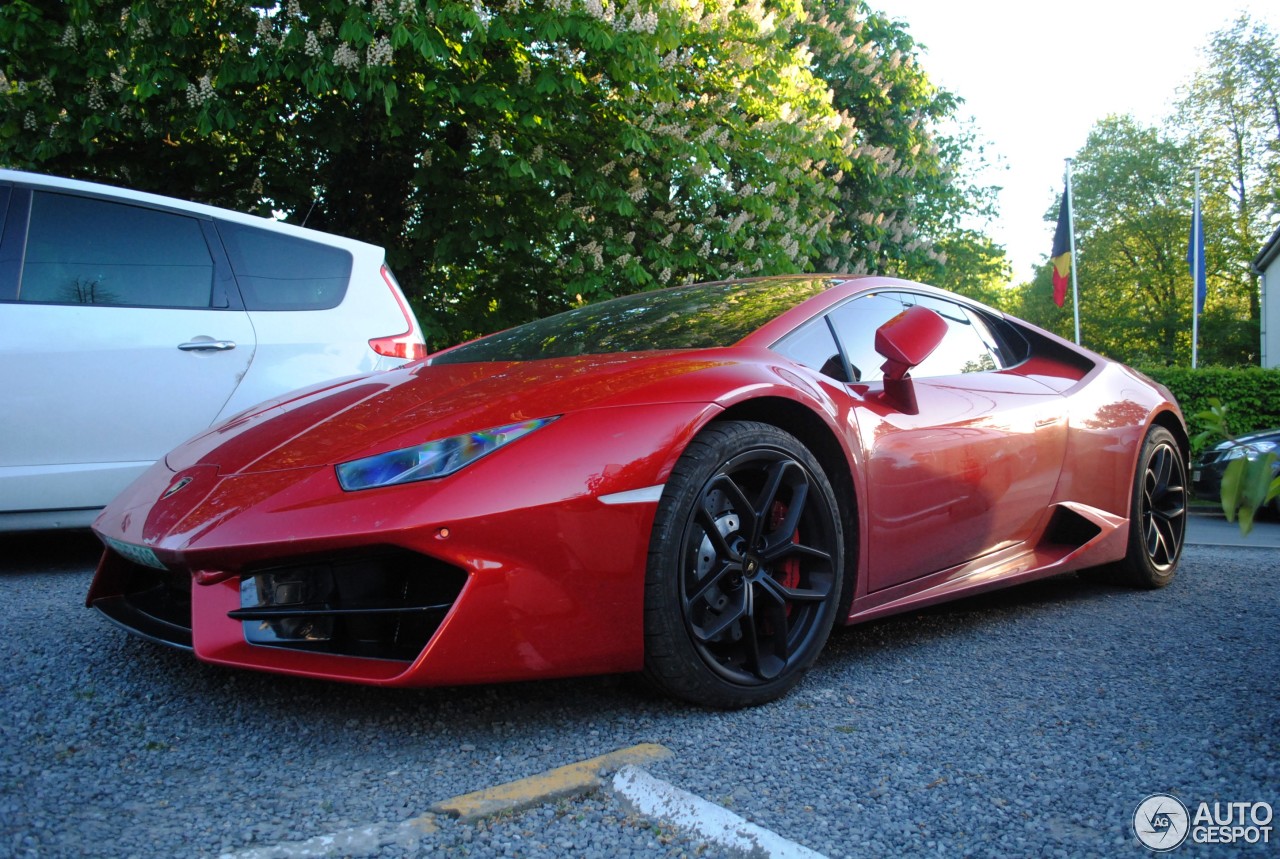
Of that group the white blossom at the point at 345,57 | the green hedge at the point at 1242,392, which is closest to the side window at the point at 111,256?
the white blossom at the point at 345,57

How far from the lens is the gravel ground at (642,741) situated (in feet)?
5.75

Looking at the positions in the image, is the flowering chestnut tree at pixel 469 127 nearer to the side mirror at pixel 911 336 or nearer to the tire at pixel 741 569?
the side mirror at pixel 911 336

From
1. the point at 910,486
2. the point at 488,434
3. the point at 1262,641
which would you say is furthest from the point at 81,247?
the point at 1262,641

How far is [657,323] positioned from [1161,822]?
1.87 meters

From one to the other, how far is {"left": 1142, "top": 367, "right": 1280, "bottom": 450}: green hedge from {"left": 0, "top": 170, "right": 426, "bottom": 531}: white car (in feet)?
43.1

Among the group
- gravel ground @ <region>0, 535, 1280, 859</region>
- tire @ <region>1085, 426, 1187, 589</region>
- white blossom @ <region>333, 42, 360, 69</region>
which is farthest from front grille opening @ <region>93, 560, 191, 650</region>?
white blossom @ <region>333, 42, 360, 69</region>

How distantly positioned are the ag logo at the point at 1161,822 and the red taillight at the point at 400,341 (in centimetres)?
338

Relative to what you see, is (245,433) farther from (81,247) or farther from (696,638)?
(81,247)

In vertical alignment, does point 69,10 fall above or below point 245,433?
above

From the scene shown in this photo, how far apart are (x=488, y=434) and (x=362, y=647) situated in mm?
513

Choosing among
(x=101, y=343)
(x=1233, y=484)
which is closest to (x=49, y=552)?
(x=101, y=343)

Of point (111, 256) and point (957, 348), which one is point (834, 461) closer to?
point (957, 348)

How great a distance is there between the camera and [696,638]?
2322 millimetres

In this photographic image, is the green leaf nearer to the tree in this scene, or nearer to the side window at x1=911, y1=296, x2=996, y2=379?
the side window at x1=911, y1=296, x2=996, y2=379
